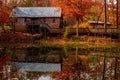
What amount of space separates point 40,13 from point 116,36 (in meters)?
18.6

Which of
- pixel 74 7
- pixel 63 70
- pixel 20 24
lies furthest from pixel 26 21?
pixel 63 70

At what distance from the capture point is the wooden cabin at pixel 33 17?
218 feet

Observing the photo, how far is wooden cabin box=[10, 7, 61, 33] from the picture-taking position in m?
66.4

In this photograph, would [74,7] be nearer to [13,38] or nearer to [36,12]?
[13,38]

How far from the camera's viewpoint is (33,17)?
67625mm

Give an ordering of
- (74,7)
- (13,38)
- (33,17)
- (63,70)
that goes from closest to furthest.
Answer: (63,70) < (13,38) < (74,7) < (33,17)

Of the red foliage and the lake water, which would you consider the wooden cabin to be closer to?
the red foliage

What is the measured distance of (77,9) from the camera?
57.4m

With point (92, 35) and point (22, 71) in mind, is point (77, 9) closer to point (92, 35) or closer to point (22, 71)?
point (92, 35)

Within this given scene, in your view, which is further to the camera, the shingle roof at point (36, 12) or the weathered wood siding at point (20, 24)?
the shingle roof at point (36, 12)

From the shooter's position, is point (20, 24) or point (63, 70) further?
point (20, 24)

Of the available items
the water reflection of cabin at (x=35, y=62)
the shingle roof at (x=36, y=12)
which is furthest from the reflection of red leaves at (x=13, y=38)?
the shingle roof at (x=36, y=12)

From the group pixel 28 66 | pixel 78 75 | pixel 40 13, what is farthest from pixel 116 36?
pixel 78 75

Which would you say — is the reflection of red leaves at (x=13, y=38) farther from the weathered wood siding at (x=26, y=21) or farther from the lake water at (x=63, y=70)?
the lake water at (x=63, y=70)
